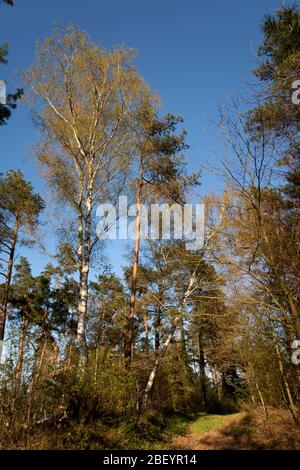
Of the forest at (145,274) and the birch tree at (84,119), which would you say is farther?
the birch tree at (84,119)

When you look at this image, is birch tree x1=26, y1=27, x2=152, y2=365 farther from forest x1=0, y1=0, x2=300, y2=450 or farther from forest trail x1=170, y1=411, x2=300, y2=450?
forest trail x1=170, y1=411, x2=300, y2=450

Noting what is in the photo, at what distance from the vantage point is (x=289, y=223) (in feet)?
21.4

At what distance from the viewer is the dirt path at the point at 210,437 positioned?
382 inches

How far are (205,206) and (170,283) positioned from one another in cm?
799

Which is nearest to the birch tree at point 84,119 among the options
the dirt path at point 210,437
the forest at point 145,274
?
the forest at point 145,274

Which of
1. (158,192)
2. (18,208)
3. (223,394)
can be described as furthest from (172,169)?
(223,394)

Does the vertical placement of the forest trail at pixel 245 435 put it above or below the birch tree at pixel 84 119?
below

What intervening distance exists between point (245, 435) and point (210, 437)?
5.29 ft

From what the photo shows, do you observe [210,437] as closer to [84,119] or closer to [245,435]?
[245,435]

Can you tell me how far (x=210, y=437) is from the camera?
36.8 feet

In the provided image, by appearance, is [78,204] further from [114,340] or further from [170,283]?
[114,340]

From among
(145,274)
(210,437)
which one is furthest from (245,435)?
(145,274)

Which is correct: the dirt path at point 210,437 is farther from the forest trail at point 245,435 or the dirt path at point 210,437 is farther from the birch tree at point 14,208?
the birch tree at point 14,208

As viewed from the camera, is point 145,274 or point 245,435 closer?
point 245,435
